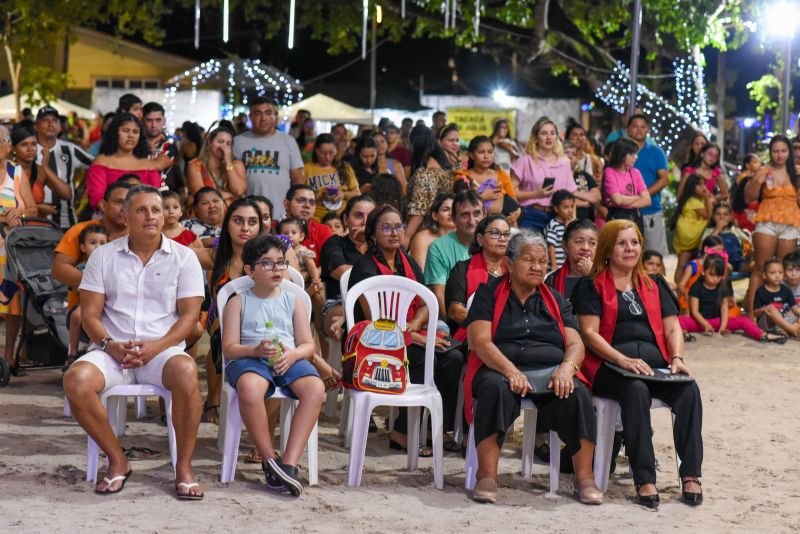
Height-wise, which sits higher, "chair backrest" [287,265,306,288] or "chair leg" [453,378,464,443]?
"chair backrest" [287,265,306,288]

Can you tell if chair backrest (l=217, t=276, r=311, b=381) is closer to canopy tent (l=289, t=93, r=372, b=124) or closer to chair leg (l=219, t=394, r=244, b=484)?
chair leg (l=219, t=394, r=244, b=484)

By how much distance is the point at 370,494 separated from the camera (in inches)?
220

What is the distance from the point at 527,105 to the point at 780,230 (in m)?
16.8

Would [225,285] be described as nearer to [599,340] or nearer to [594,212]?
[599,340]

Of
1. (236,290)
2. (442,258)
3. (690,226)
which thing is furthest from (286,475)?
(690,226)

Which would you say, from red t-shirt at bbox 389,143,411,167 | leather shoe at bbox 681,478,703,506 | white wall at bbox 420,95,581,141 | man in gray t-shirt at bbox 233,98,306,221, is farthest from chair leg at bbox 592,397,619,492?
white wall at bbox 420,95,581,141

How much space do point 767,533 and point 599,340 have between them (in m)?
1.20

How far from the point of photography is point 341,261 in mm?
7480

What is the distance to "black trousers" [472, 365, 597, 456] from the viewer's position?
559cm

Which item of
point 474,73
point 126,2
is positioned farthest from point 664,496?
point 474,73

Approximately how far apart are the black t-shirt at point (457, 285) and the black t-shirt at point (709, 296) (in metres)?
4.69

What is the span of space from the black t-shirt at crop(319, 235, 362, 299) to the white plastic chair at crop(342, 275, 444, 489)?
0.76 meters

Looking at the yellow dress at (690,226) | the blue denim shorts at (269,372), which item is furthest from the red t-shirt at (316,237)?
the yellow dress at (690,226)

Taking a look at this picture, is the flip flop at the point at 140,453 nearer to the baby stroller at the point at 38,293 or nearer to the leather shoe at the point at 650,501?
the baby stroller at the point at 38,293
